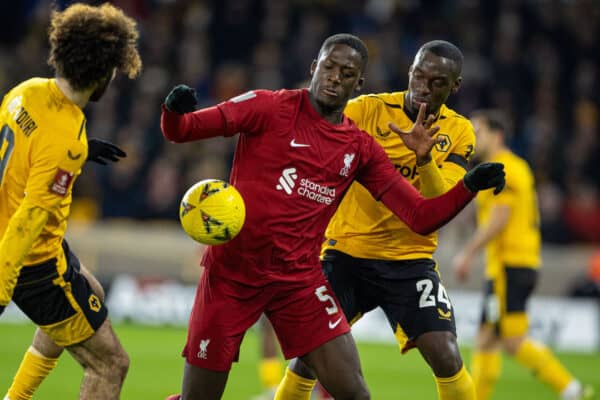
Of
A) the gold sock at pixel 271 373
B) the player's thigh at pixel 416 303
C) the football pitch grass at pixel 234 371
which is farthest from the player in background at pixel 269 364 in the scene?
the player's thigh at pixel 416 303

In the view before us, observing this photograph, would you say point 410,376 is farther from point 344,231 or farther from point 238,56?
point 238,56

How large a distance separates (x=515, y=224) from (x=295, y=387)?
12.6 feet

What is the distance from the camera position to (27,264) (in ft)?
18.1

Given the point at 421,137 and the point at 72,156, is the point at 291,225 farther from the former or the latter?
the point at 72,156

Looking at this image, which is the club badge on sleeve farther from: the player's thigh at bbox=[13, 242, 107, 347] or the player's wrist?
the player's wrist

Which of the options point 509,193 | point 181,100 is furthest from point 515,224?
point 181,100

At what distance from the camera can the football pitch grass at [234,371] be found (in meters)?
9.58

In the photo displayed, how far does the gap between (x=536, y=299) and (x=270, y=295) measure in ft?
30.1

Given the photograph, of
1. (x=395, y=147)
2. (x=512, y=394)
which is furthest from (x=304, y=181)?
(x=512, y=394)

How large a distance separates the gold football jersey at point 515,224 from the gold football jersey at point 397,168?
2983 millimetres

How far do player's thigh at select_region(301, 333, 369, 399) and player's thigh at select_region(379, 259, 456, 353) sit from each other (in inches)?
30.3

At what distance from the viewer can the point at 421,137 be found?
18.8 ft

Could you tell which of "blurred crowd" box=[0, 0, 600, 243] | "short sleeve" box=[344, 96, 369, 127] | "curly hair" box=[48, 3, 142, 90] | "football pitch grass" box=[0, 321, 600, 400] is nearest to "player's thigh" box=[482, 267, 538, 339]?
"football pitch grass" box=[0, 321, 600, 400]

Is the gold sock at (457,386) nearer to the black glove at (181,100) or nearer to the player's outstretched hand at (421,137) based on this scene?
the player's outstretched hand at (421,137)
